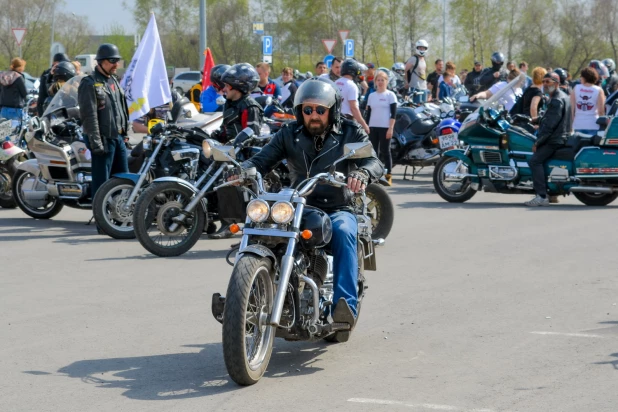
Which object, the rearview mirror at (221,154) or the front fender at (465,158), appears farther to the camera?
the front fender at (465,158)

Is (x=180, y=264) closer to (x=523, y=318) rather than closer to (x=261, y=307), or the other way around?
(x=523, y=318)

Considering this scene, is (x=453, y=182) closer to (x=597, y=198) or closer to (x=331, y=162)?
(x=597, y=198)

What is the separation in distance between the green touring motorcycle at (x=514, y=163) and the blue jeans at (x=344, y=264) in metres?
9.65

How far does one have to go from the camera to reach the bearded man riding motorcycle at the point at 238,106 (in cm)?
1186

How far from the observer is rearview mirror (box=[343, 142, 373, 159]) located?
6289 mm

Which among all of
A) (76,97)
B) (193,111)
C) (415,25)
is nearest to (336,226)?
(193,111)

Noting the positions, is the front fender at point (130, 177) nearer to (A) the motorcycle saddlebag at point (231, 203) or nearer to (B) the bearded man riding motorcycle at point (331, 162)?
(A) the motorcycle saddlebag at point (231, 203)

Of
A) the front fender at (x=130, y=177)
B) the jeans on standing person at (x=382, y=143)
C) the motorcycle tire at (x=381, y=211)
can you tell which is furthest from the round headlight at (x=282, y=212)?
the jeans on standing person at (x=382, y=143)

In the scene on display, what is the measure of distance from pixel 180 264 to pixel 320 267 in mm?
4196

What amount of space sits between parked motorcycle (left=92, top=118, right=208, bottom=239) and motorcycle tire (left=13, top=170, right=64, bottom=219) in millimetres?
2001

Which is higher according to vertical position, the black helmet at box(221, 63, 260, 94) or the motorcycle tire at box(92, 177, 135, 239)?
the black helmet at box(221, 63, 260, 94)

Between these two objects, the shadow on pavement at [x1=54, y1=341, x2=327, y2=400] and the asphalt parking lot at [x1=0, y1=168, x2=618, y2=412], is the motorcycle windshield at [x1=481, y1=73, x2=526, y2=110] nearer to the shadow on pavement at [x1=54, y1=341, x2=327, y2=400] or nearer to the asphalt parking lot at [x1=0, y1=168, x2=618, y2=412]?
the asphalt parking lot at [x1=0, y1=168, x2=618, y2=412]

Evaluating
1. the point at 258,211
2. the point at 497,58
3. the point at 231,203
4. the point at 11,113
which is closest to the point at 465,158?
the point at 11,113

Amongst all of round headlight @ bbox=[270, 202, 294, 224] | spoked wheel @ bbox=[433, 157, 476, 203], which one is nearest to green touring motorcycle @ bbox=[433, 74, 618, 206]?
spoked wheel @ bbox=[433, 157, 476, 203]
